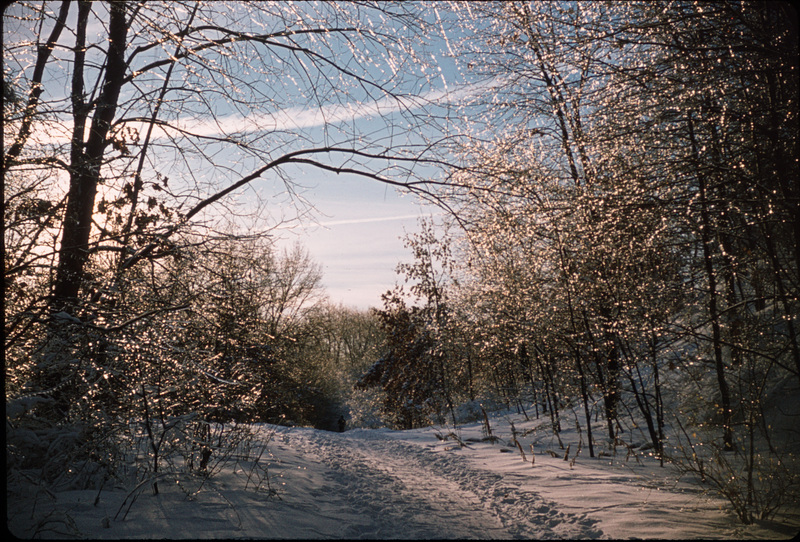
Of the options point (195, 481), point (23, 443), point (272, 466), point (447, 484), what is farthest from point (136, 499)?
point (447, 484)

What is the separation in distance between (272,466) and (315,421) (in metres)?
19.5

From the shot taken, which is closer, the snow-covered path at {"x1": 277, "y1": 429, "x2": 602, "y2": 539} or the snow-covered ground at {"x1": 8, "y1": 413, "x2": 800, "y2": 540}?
the snow-covered ground at {"x1": 8, "y1": 413, "x2": 800, "y2": 540}

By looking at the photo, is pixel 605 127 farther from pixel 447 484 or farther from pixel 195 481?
pixel 195 481

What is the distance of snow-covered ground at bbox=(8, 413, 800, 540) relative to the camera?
11.0 feet

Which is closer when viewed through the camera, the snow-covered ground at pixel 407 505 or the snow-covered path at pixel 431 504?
the snow-covered ground at pixel 407 505

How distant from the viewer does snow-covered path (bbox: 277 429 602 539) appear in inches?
150

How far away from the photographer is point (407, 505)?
183 inches

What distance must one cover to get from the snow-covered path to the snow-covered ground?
2 centimetres

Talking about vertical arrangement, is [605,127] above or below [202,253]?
above

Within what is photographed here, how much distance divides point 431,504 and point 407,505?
280 mm

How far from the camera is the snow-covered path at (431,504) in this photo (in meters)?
3.82

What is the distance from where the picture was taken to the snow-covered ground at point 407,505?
3344 millimetres

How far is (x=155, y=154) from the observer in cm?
540

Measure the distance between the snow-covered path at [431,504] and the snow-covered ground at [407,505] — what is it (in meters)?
0.02
